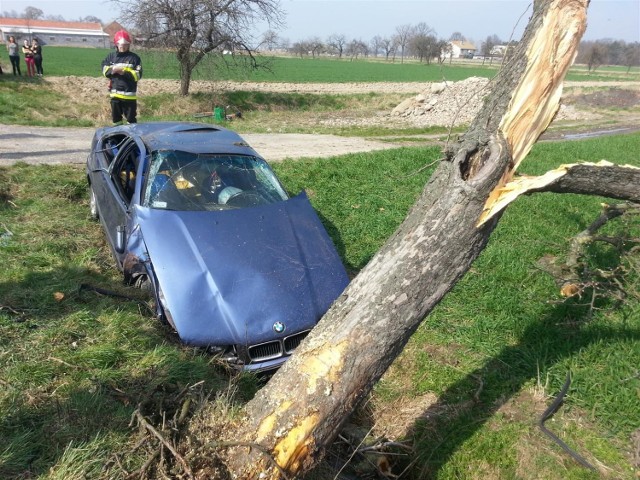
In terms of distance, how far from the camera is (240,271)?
4148mm

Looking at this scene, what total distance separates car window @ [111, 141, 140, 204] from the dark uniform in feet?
12.5

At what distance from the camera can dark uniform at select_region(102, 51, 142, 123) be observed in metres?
8.92

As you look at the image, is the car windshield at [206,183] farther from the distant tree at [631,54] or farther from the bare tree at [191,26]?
the distant tree at [631,54]

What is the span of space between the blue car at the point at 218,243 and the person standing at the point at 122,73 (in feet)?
11.5

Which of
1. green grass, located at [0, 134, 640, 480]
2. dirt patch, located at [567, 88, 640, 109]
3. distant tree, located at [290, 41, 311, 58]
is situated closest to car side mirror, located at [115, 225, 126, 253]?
green grass, located at [0, 134, 640, 480]

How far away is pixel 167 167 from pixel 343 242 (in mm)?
2596

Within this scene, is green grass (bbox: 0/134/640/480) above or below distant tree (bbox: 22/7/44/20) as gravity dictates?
below

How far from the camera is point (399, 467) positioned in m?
3.80

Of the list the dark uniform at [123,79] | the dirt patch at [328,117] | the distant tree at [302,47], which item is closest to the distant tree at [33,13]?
the distant tree at [302,47]

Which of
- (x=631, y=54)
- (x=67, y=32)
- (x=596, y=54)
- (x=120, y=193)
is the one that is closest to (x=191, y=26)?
(x=120, y=193)

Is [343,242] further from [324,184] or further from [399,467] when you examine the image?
[399,467]

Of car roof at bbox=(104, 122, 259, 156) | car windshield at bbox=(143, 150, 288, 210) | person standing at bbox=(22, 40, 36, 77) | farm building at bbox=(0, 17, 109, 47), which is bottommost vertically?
car windshield at bbox=(143, 150, 288, 210)

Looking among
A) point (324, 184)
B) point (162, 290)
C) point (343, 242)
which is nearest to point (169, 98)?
point (324, 184)

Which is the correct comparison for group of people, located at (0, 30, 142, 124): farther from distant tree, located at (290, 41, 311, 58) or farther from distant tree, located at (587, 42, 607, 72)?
distant tree, located at (290, 41, 311, 58)
